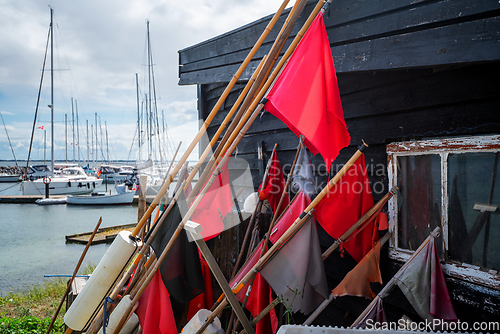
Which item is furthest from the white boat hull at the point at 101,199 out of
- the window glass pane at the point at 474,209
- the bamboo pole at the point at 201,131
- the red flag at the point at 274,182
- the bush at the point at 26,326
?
the window glass pane at the point at 474,209

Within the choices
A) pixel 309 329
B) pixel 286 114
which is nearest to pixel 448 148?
pixel 286 114

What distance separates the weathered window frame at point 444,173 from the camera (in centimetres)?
182

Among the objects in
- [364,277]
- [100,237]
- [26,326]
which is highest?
[364,277]

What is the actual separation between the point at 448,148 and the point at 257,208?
191 cm

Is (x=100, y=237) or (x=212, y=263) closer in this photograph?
(x=212, y=263)

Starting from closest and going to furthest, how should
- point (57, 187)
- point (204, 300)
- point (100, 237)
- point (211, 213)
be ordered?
1. point (211, 213)
2. point (204, 300)
3. point (100, 237)
4. point (57, 187)

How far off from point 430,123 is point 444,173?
391mm

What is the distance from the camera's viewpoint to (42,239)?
1254 cm

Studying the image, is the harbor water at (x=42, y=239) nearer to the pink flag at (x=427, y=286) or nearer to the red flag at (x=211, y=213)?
the red flag at (x=211, y=213)

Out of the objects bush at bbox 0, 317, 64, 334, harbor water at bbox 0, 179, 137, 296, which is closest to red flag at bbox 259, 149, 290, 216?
bush at bbox 0, 317, 64, 334

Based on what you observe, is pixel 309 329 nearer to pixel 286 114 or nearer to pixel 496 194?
pixel 286 114

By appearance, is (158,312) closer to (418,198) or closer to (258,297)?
(258,297)

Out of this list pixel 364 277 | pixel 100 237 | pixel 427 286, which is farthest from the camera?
pixel 100 237

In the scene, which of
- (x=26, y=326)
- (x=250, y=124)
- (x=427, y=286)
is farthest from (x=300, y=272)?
(x=26, y=326)
